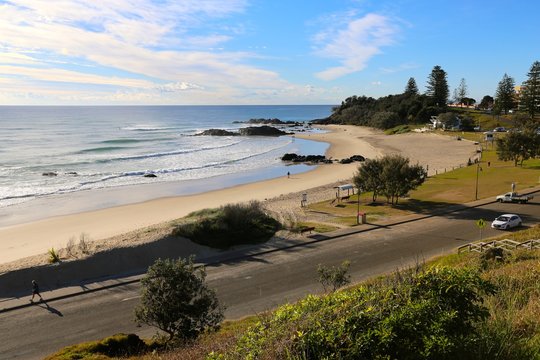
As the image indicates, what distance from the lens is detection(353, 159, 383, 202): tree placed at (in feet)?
131

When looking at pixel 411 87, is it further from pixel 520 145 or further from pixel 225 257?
pixel 225 257

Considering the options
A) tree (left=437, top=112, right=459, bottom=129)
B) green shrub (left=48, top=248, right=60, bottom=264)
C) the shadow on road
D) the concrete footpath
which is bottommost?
the shadow on road

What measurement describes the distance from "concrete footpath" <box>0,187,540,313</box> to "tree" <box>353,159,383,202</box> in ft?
17.9

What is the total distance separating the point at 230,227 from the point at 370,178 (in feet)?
51.4

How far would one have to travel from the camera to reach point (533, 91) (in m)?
108

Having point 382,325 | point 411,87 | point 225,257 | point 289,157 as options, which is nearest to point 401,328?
point 382,325

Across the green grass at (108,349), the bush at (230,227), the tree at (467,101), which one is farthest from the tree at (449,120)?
the green grass at (108,349)

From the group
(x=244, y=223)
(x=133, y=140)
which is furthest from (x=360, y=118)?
(x=244, y=223)

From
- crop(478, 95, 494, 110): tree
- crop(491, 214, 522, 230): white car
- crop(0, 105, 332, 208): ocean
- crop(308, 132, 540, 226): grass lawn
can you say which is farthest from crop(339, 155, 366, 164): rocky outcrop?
crop(478, 95, 494, 110): tree

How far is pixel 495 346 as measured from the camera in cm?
656

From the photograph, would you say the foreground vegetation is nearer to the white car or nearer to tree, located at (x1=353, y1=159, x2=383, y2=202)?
the white car

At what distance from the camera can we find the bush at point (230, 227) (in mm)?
29016

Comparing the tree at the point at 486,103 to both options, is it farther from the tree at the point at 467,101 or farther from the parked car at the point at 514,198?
the parked car at the point at 514,198

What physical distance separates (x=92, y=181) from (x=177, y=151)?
34.0m
